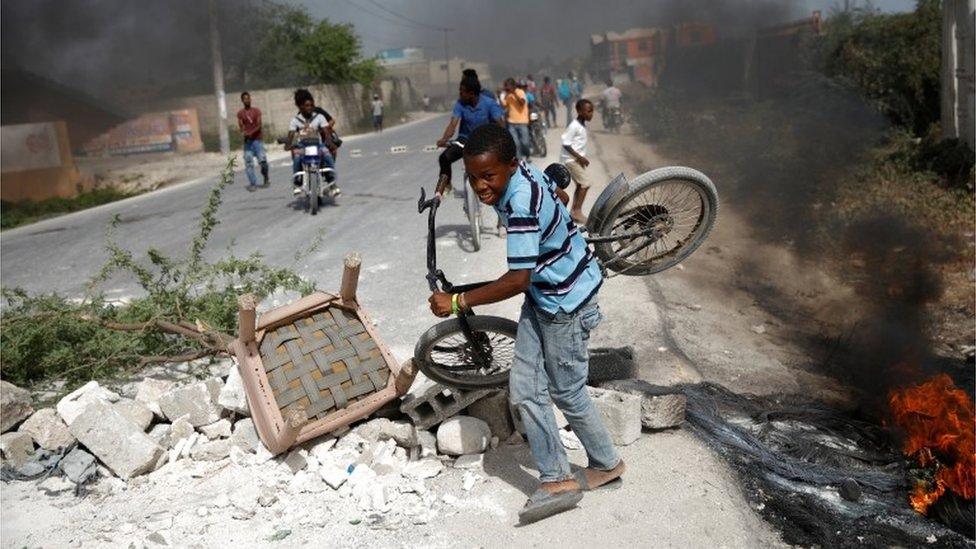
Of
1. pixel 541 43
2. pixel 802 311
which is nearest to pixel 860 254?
pixel 802 311

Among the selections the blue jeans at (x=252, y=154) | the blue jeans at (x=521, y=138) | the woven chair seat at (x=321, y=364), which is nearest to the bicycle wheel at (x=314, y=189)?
the blue jeans at (x=521, y=138)

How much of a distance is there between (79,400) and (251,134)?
29.8ft

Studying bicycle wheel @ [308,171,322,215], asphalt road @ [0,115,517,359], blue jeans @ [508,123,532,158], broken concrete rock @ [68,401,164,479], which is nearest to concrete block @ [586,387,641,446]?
asphalt road @ [0,115,517,359]

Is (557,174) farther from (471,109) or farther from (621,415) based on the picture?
(471,109)

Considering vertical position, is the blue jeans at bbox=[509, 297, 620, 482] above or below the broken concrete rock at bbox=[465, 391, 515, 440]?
above

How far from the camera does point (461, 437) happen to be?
382 centimetres

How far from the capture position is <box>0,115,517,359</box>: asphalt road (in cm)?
672

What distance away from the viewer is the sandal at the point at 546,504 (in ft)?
10.5

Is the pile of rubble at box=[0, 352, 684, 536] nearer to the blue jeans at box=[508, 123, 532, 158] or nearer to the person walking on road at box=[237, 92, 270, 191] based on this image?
the blue jeans at box=[508, 123, 532, 158]

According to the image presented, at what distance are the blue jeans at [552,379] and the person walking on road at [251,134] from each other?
32.8ft

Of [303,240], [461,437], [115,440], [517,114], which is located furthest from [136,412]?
[517,114]

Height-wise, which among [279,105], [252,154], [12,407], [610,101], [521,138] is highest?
[279,105]

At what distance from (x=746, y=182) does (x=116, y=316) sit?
11226 mm

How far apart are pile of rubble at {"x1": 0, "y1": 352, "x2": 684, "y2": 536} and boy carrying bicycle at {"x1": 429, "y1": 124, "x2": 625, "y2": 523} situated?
49cm
